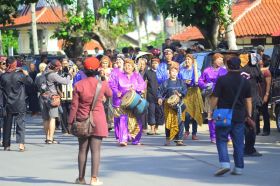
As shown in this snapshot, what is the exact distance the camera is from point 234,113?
12.3m

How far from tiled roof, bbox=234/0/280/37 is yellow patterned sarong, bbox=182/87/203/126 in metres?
21.4

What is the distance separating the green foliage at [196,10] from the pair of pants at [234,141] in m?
11.6

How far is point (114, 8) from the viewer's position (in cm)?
2806

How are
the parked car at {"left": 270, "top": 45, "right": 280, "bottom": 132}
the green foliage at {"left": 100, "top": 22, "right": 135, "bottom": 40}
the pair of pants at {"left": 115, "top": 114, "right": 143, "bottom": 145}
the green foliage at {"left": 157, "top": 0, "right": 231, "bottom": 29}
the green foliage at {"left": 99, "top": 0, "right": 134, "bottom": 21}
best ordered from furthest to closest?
the green foliage at {"left": 100, "top": 22, "right": 135, "bottom": 40} < the green foliage at {"left": 99, "top": 0, "right": 134, "bottom": 21} < the green foliage at {"left": 157, "top": 0, "right": 231, "bottom": 29} < the parked car at {"left": 270, "top": 45, "right": 280, "bottom": 132} < the pair of pants at {"left": 115, "top": 114, "right": 143, "bottom": 145}

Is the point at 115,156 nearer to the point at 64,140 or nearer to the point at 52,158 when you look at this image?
the point at 52,158

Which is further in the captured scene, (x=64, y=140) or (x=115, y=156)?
(x=64, y=140)

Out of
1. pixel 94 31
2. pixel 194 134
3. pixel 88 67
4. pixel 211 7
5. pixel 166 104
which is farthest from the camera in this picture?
pixel 94 31

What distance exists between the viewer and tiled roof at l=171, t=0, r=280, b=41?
4009 centimetres

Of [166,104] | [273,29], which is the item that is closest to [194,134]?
[166,104]

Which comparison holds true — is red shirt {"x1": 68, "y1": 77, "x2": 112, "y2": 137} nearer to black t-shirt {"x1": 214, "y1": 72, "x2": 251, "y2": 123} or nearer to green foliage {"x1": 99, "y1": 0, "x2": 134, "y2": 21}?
black t-shirt {"x1": 214, "y1": 72, "x2": 251, "y2": 123}

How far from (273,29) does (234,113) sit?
2757cm

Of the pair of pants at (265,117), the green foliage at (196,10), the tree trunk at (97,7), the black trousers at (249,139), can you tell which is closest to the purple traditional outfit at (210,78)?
the pair of pants at (265,117)

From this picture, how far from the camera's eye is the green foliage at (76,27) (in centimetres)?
2809

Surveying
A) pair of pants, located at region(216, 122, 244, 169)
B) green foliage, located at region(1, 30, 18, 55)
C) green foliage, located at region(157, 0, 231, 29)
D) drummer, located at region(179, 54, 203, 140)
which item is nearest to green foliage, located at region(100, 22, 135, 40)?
green foliage, located at region(157, 0, 231, 29)
